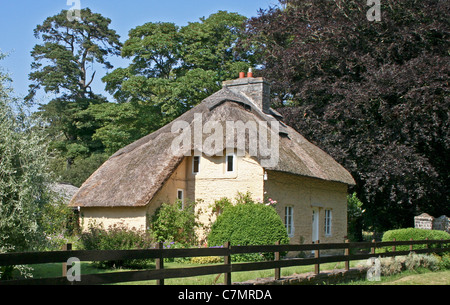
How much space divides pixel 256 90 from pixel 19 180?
1590cm

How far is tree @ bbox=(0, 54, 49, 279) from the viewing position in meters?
11.6

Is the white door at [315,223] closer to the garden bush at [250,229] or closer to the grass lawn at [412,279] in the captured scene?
the garden bush at [250,229]

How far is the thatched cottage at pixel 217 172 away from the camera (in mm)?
20375

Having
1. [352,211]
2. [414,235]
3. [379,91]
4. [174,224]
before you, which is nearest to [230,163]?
[174,224]

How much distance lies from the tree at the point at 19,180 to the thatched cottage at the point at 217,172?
7.78 metres

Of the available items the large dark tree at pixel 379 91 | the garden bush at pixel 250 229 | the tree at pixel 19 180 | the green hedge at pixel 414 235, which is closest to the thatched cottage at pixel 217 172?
the garden bush at pixel 250 229

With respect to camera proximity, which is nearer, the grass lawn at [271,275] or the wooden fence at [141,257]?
the wooden fence at [141,257]

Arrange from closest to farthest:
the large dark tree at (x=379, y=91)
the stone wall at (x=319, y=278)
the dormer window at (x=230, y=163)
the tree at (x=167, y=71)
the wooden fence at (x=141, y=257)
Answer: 1. the wooden fence at (x=141, y=257)
2. the stone wall at (x=319, y=278)
3. the dormer window at (x=230, y=163)
4. the large dark tree at (x=379, y=91)
5. the tree at (x=167, y=71)

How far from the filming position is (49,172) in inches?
495

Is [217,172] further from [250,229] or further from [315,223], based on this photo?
[315,223]

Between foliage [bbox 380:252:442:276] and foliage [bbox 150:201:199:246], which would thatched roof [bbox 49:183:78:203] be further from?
foliage [bbox 380:252:442:276]

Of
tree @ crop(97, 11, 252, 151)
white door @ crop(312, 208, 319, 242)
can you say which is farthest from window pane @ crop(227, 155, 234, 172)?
tree @ crop(97, 11, 252, 151)

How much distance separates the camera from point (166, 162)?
830 inches
